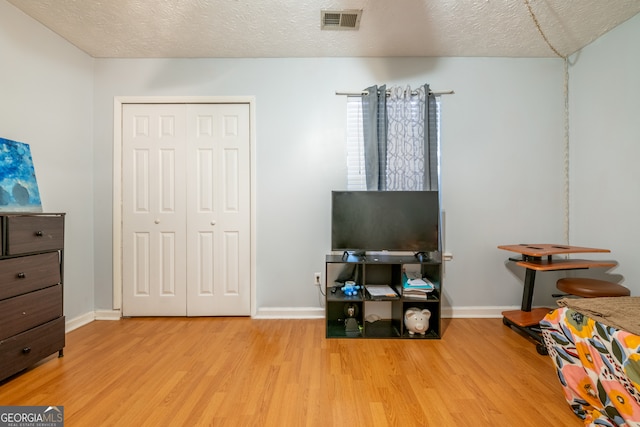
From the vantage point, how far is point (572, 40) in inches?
101

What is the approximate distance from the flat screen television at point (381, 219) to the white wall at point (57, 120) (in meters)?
2.32

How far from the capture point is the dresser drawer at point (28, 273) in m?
1.71

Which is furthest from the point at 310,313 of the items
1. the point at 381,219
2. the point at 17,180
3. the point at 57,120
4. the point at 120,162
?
the point at 57,120

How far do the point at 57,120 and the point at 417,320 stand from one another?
11.4 feet

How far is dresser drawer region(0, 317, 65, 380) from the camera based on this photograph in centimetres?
169

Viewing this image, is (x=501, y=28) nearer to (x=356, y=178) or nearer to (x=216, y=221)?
(x=356, y=178)

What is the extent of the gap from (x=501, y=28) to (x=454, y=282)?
2247 millimetres

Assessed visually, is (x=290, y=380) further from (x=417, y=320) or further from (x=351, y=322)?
(x=417, y=320)

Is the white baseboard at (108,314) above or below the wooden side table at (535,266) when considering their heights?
below

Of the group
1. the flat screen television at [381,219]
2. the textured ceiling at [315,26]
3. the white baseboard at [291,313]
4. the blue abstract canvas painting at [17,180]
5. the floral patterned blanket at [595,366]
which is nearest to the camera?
the floral patterned blanket at [595,366]

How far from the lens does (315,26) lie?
233 centimetres

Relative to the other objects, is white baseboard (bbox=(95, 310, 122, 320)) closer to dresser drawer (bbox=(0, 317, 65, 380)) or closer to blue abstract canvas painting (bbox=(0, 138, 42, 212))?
dresser drawer (bbox=(0, 317, 65, 380))

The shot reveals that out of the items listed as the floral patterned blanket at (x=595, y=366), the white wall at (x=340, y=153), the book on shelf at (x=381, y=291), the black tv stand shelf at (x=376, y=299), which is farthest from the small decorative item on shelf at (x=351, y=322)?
the floral patterned blanket at (x=595, y=366)

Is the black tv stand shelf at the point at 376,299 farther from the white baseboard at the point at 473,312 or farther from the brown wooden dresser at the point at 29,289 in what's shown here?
the brown wooden dresser at the point at 29,289
